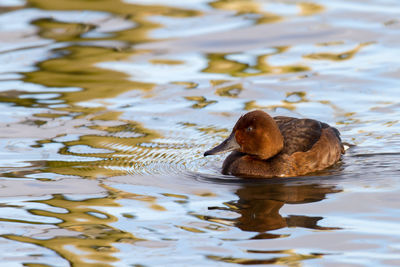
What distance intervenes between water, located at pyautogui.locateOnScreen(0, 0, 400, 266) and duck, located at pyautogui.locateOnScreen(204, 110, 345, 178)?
23cm

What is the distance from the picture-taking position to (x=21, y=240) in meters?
7.04

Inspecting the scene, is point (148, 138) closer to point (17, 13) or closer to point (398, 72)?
point (398, 72)

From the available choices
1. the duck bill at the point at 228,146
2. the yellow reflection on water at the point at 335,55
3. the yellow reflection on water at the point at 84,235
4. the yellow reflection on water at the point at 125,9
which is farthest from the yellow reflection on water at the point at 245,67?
the yellow reflection on water at the point at 84,235

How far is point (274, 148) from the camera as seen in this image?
9.20 meters

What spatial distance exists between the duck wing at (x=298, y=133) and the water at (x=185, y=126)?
459 mm

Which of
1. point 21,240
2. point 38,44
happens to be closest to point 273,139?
point 21,240

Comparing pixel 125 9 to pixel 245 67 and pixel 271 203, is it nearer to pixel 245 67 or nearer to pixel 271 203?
pixel 245 67

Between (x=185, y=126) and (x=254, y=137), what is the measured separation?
167cm

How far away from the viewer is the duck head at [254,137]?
9.03 metres

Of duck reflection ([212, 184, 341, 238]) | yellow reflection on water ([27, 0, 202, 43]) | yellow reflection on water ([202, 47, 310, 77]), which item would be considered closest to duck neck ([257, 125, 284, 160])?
duck reflection ([212, 184, 341, 238])

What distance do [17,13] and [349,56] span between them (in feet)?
20.6

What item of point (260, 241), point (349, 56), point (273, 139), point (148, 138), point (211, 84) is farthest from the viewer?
point (349, 56)

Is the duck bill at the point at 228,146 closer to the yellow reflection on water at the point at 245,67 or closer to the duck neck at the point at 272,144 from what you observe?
the duck neck at the point at 272,144

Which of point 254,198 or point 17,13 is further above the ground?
point 17,13
